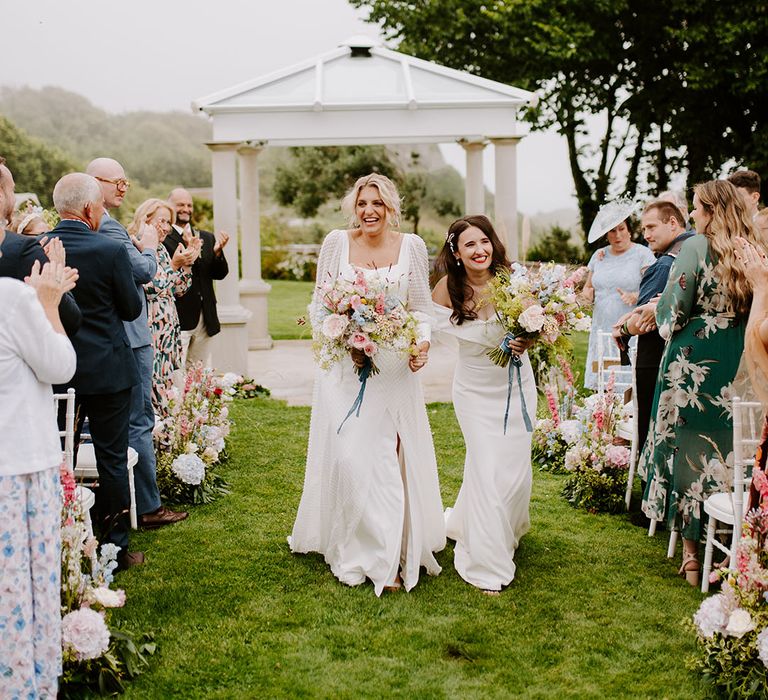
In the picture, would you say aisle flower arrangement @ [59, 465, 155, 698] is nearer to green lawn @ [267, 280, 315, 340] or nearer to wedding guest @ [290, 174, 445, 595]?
Answer: wedding guest @ [290, 174, 445, 595]

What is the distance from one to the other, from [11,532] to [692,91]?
64.9 feet

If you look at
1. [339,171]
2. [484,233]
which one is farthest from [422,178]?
[484,233]

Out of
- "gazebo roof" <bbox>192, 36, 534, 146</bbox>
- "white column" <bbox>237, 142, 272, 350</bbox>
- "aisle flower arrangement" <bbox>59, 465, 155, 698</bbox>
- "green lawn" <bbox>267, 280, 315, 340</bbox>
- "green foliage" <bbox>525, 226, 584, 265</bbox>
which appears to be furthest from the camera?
"green foliage" <bbox>525, 226, 584, 265</bbox>

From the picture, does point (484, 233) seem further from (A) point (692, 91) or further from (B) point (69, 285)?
(A) point (692, 91)

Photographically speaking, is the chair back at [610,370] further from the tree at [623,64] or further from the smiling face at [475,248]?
the tree at [623,64]

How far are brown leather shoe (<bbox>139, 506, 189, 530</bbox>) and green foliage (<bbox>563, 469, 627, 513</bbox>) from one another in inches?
113

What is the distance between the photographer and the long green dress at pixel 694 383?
492 centimetres

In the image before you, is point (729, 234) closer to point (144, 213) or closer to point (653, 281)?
point (653, 281)

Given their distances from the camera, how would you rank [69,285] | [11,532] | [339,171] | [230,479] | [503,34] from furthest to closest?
[339,171] → [503,34] → [230,479] → [69,285] → [11,532]

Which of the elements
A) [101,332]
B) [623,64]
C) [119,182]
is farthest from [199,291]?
[623,64]

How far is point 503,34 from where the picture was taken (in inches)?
790

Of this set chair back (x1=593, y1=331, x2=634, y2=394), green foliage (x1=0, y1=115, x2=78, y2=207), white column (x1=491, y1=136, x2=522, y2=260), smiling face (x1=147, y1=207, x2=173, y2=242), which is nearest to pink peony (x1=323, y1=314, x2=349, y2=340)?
smiling face (x1=147, y1=207, x2=173, y2=242)

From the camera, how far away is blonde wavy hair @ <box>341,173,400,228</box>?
16.8ft

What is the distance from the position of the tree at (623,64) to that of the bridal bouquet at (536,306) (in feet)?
48.0
